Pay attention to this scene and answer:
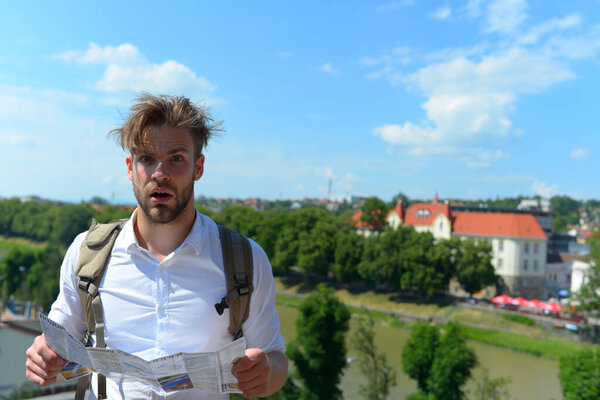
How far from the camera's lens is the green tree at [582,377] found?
12234 millimetres

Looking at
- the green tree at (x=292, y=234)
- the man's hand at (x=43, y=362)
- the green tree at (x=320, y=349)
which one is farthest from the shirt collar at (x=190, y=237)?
the green tree at (x=292, y=234)

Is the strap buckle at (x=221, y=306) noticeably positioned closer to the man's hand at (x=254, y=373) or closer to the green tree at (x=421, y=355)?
the man's hand at (x=254, y=373)

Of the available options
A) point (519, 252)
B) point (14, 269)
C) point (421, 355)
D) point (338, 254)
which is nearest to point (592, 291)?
point (519, 252)

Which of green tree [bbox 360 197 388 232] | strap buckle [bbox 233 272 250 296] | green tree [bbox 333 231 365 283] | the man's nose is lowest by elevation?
green tree [bbox 333 231 365 283]

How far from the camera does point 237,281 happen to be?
1.72m

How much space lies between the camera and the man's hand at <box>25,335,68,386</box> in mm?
1667

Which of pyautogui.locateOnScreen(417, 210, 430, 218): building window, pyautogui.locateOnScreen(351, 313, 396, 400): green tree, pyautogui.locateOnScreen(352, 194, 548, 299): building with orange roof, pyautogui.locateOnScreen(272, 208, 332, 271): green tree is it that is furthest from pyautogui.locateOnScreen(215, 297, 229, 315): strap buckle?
pyautogui.locateOnScreen(417, 210, 430, 218): building window

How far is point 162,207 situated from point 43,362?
2.20ft

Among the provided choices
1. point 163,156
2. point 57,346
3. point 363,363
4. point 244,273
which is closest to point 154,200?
point 163,156

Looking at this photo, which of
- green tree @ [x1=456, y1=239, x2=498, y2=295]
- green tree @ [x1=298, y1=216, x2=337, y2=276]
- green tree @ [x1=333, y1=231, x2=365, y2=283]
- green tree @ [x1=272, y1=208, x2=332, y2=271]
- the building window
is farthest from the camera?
the building window

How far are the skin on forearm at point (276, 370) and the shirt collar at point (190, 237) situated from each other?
0.46m

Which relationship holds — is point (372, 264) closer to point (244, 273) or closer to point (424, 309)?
point (424, 309)

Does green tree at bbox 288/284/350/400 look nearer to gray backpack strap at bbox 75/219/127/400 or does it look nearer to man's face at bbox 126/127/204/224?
gray backpack strap at bbox 75/219/127/400

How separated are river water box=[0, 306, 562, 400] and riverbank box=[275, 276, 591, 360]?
79 centimetres
